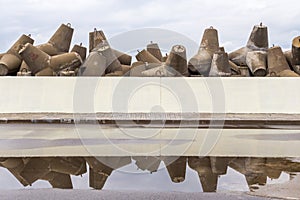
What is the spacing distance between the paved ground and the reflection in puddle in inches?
12.7

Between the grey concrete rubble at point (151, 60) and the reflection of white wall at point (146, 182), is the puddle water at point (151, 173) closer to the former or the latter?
the reflection of white wall at point (146, 182)

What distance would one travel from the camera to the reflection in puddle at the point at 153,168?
6.30m

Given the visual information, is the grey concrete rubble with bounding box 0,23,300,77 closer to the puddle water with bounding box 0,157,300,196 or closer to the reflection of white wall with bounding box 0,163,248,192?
the puddle water with bounding box 0,157,300,196

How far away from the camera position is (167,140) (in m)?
10.2

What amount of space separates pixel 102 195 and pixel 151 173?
1636mm

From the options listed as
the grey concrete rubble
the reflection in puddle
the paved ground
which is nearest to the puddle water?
the reflection in puddle

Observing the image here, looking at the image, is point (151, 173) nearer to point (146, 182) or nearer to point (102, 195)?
point (146, 182)

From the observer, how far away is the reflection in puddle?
6.30 meters

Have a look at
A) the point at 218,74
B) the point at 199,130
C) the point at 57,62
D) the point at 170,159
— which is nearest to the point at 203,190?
the point at 170,159

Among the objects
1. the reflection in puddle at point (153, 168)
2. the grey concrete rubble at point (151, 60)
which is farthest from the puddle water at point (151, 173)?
the grey concrete rubble at point (151, 60)

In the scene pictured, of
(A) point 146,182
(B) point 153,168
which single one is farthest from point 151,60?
(A) point 146,182

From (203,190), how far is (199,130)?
6.22 m

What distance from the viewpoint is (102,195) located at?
5.44m

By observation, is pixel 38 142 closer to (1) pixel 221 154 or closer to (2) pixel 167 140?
(2) pixel 167 140
